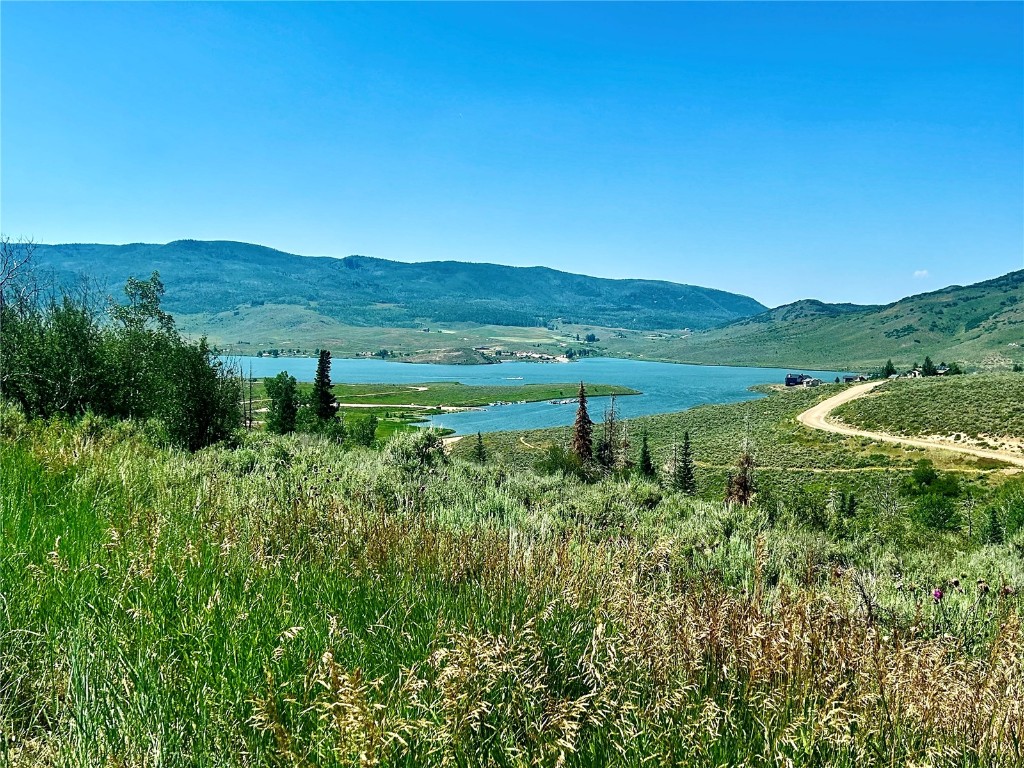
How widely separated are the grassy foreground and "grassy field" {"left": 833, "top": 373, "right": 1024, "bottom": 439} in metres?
73.4

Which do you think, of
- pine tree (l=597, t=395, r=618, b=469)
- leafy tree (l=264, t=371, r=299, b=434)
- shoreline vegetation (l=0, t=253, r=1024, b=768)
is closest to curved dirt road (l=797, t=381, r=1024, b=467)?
pine tree (l=597, t=395, r=618, b=469)

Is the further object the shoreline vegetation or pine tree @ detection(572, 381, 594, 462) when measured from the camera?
pine tree @ detection(572, 381, 594, 462)

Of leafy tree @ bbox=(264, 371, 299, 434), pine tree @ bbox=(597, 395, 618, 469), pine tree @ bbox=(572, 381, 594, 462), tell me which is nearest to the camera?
pine tree @ bbox=(572, 381, 594, 462)

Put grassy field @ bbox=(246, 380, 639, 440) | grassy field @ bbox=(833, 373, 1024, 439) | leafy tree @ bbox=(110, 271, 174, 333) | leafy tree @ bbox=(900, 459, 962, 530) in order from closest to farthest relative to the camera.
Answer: leafy tree @ bbox=(900, 459, 962, 530) → leafy tree @ bbox=(110, 271, 174, 333) → grassy field @ bbox=(833, 373, 1024, 439) → grassy field @ bbox=(246, 380, 639, 440)

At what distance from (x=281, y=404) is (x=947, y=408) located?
82483 mm

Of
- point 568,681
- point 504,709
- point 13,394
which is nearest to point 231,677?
point 504,709

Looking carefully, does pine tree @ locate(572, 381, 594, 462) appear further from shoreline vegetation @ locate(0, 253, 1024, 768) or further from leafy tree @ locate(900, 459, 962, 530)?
shoreline vegetation @ locate(0, 253, 1024, 768)

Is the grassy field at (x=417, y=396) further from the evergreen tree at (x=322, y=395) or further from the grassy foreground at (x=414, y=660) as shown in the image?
the grassy foreground at (x=414, y=660)

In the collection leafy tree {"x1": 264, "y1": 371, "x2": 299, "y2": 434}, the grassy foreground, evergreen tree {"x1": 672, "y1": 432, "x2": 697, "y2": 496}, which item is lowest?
evergreen tree {"x1": 672, "y1": 432, "x2": 697, "y2": 496}

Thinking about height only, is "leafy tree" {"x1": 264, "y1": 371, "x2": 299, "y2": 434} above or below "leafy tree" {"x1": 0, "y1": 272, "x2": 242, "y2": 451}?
below

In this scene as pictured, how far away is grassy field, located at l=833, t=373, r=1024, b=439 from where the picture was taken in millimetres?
62531

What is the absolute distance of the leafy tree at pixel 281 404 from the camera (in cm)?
5606

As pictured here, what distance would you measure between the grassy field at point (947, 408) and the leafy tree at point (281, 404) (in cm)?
7243

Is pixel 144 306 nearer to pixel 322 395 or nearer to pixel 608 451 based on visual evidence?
pixel 322 395
